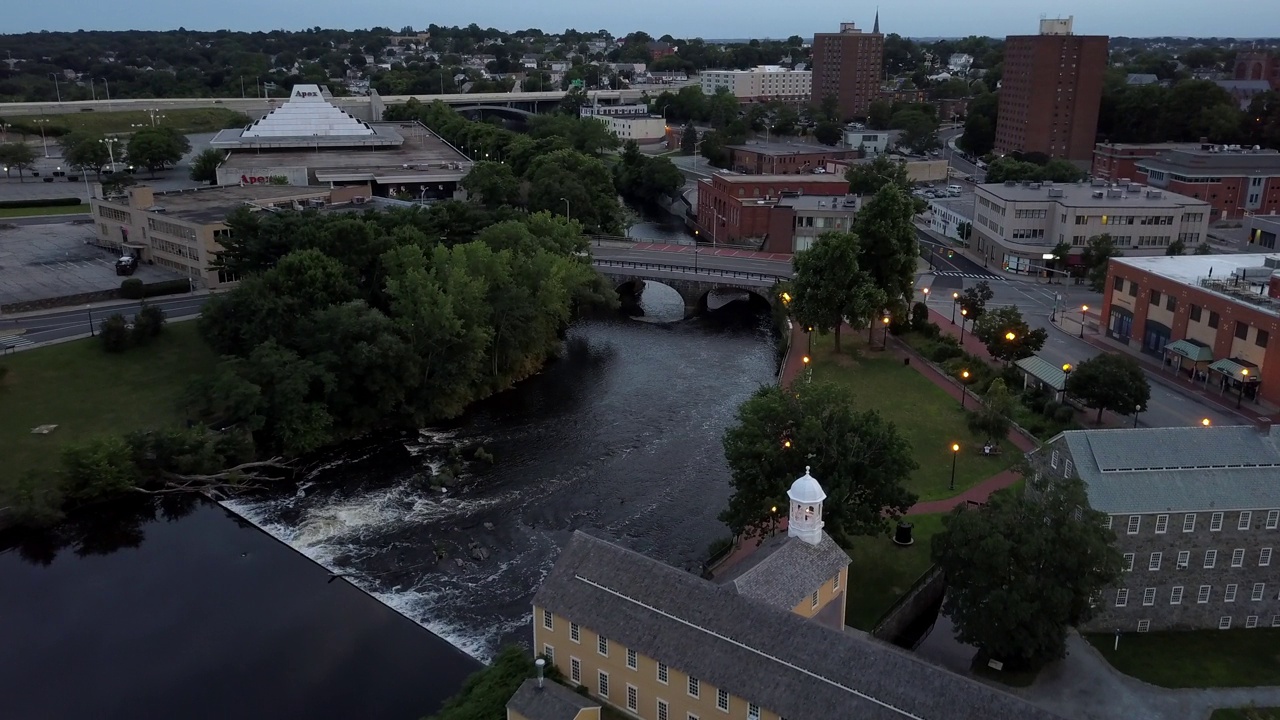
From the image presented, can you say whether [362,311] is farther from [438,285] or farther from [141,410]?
[141,410]

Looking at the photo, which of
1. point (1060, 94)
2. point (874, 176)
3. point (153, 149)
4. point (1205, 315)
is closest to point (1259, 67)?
point (1060, 94)

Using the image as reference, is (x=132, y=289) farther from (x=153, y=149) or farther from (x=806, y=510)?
(x=153, y=149)

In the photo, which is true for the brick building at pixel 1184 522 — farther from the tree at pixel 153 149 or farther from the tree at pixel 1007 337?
the tree at pixel 153 149

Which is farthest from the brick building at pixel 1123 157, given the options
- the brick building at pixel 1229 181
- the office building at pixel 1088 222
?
the office building at pixel 1088 222

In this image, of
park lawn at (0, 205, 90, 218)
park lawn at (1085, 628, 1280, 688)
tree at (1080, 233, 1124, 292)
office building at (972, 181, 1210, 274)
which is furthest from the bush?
tree at (1080, 233, 1124, 292)

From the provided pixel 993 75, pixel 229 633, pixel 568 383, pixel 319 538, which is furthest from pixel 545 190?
pixel 993 75
